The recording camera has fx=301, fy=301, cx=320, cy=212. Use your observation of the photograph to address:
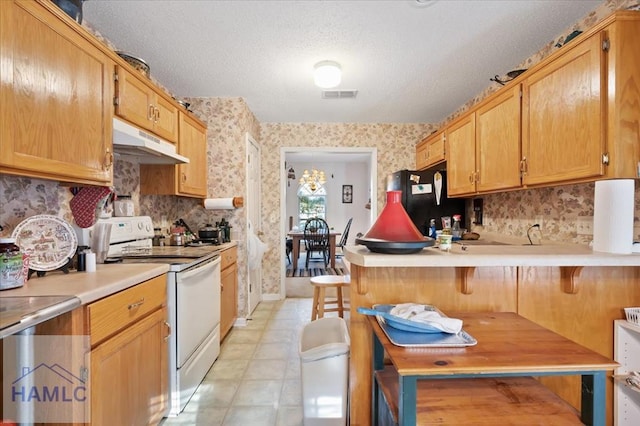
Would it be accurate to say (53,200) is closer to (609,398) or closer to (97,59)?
(97,59)

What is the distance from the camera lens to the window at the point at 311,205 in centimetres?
811

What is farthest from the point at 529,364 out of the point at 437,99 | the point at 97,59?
the point at 437,99

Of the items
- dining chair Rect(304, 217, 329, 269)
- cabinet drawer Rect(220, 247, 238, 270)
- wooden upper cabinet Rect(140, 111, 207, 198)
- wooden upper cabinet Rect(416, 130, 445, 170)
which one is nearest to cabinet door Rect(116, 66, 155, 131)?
wooden upper cabinet Rect(140, 111, 207, 198)

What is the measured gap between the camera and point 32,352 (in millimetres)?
1072

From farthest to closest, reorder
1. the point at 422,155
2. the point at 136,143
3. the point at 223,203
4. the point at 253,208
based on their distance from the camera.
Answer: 1. the point at 422,155
2. the point at 253,208
3. the point at 223,203
4. the point at 136,143

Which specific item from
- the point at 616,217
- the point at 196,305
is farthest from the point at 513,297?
the point at 196,305

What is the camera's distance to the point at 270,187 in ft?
13.4

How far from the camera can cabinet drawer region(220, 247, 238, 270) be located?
2.63 metres

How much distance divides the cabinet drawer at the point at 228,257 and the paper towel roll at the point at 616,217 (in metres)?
2.48

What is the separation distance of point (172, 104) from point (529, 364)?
2709 millimetres

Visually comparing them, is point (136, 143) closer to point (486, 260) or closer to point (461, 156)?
point (486, 260)

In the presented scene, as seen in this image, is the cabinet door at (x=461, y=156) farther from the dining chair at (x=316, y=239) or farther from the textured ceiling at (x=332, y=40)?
the dining chair at (x=316, y=239)

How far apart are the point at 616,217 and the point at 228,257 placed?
2.65 m

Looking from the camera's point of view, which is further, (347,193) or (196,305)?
(347,193)
